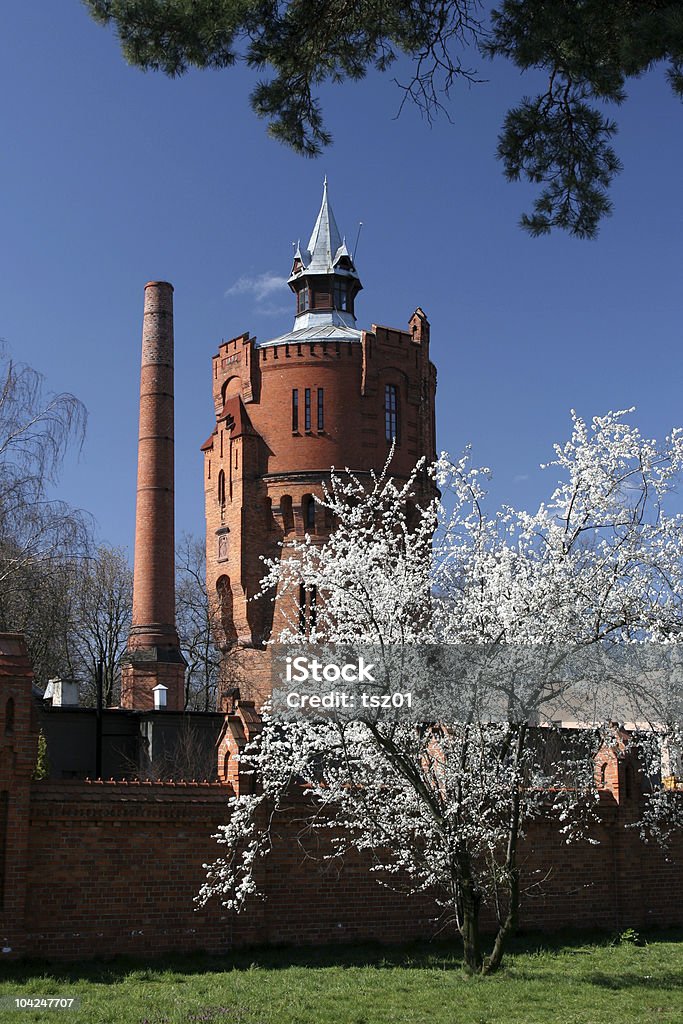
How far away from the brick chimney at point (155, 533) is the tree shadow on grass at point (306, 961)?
22.7m

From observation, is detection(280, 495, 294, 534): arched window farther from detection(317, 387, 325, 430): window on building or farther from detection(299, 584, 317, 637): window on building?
detection(317, 387, 325, 430): window on building

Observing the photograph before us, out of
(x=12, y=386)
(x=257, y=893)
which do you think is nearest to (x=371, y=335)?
(x=12, y=386)

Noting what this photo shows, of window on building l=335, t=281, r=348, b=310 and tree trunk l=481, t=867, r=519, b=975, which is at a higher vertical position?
window on building l=335, t=281, r=348, b=310

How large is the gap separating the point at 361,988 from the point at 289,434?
91.3 feet

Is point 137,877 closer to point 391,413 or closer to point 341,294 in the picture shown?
point 391,413

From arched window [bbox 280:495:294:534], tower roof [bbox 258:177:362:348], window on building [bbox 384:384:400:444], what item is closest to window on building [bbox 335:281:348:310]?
tower roof [bbox 258:177:362:348]

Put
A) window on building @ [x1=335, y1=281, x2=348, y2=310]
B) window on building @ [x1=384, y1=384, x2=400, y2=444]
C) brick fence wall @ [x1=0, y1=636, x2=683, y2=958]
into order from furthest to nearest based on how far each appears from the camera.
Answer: window on building @ [x1=335, y1=281, x2=348, y2=310]
window on building @ [x1=384, y1=384, x2=400, y2=444]
brick fence wall @ [x1=0, y1=636, x2=683, y2=958]

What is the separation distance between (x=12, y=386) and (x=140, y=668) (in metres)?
17.1

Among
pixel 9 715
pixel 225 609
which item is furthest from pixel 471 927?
pixel 225 609

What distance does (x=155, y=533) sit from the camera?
38000 mm

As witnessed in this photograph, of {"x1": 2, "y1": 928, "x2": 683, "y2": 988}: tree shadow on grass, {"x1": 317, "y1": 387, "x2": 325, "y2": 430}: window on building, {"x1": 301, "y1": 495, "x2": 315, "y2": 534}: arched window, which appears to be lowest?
{"x1": 2, "y1": 928, "x2": 683, "y2": 988}: tree shadow on grass

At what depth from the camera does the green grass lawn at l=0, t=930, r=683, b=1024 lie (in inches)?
412

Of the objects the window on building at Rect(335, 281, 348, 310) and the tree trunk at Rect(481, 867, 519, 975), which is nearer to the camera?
the tree trunk at Rect(481, 867, 519, 975)

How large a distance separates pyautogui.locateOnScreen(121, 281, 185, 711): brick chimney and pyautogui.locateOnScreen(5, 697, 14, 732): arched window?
23704 millimetres
